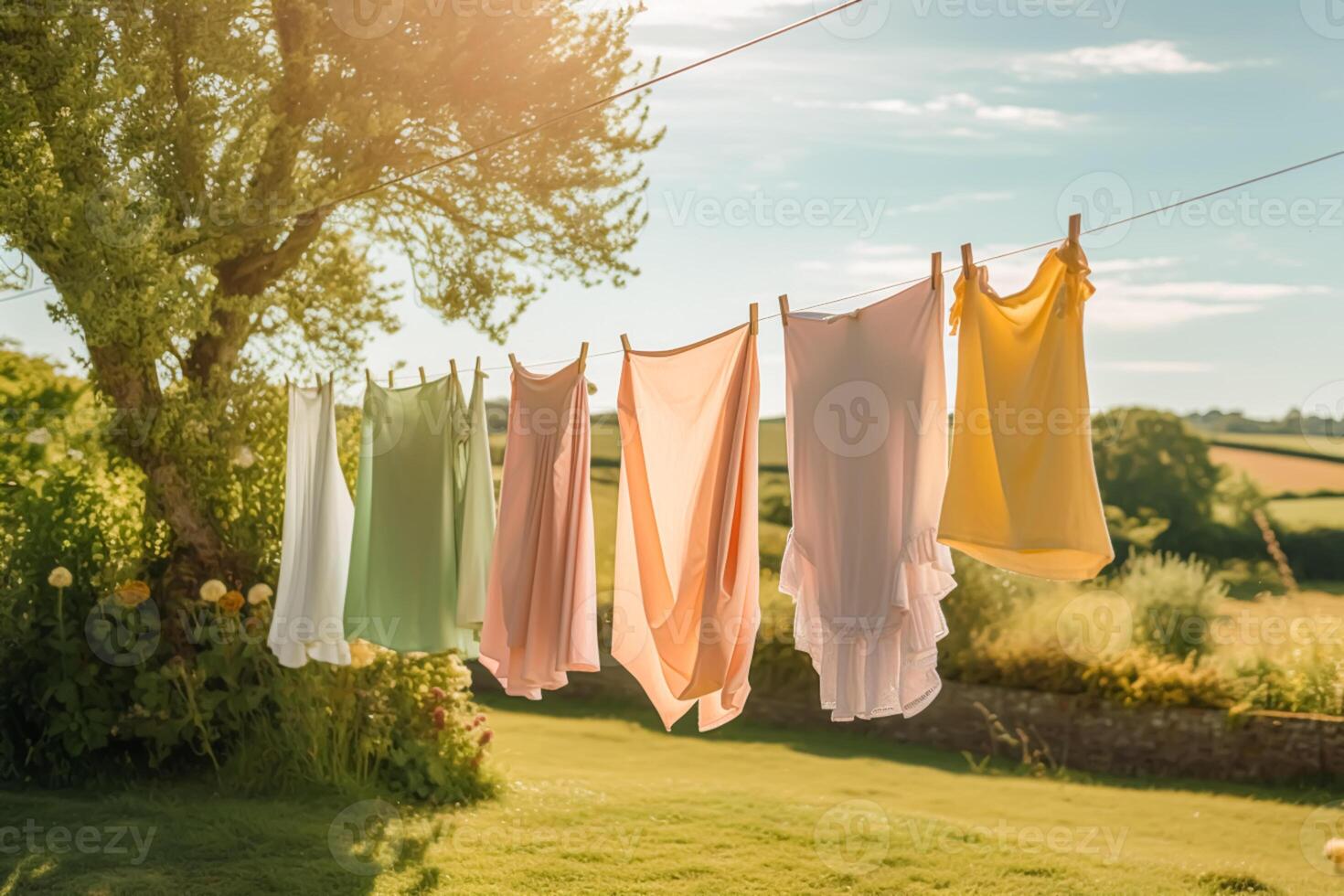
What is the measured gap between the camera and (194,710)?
21.4ft

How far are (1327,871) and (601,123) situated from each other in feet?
18.5

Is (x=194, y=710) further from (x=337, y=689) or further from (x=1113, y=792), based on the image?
(x=1113, y=792)

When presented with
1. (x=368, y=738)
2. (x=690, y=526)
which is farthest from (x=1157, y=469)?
(x=690, y=526)

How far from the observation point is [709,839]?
604cm

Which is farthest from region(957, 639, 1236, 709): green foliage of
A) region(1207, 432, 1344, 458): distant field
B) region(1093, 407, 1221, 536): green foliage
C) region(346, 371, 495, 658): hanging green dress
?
region(1207, 432, 1344, 458): distant field

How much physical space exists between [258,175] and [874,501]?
14.6ft

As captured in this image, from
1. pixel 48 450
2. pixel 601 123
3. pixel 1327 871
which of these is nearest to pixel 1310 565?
pixel 1327 871

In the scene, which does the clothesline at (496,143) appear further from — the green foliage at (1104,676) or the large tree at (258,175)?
the green foliage at (1104,676)

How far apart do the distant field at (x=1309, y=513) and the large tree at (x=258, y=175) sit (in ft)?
38.7

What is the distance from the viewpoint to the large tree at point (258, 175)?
18.6ft

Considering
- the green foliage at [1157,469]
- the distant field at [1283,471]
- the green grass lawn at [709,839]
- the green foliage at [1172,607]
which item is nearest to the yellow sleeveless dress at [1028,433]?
the green grass lawn at [709,839]

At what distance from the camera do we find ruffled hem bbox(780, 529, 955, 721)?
352 cm

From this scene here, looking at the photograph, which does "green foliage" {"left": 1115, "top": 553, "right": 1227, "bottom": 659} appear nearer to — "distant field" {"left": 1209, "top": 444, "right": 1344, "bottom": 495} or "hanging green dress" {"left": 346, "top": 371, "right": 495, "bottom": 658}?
"hanging green dress" {"left": 346, "top": 371, "right": 495, "bottom": 658}

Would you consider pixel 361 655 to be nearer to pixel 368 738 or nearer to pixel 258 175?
pixel 368 738
